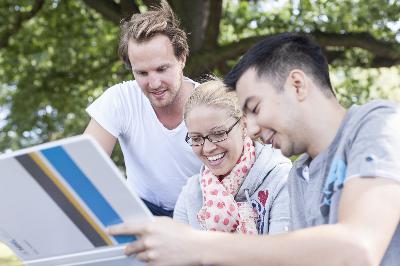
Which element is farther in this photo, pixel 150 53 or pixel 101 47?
pixel 101 47

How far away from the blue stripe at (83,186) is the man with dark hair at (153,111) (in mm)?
1713

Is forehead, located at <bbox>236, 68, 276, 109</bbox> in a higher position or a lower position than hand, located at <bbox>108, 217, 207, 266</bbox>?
higher

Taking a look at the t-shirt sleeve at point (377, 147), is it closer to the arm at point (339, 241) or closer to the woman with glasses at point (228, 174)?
the arm at point (339, 241)

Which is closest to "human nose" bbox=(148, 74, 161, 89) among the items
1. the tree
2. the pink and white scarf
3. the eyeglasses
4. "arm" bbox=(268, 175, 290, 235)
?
the eyeglasses

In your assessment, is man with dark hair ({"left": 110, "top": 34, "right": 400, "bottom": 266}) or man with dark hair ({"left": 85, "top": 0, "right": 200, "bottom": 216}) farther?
man with dark hair ({"left": 85, "top": 0, "right": 200, "bottom": 216})

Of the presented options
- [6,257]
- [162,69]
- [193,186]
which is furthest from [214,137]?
[6,257]

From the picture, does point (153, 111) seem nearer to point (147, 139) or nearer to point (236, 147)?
point (147, 139)

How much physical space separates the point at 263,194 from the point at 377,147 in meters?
1.40

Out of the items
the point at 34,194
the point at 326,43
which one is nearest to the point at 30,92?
the point at 326,43

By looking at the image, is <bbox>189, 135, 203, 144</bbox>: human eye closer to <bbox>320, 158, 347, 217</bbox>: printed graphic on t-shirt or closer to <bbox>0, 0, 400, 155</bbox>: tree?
<bbox>320, 158, 347, 217</bbox>: printed graphic on t-shirt

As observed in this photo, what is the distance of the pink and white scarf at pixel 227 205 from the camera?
9.85 feet

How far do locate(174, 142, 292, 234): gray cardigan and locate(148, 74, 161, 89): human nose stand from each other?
0.47 metres

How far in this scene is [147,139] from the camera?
11.6 ft

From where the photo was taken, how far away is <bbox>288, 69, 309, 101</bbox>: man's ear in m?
1.88
